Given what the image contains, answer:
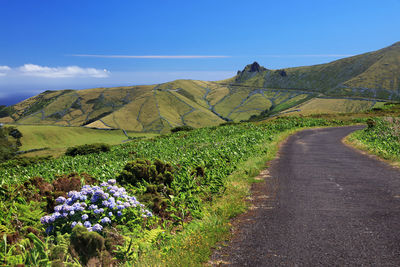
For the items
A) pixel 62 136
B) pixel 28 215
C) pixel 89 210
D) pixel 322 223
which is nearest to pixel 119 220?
pixel 89 210

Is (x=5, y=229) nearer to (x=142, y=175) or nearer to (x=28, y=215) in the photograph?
(x=28, y=215)

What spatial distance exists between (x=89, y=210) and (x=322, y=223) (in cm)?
522

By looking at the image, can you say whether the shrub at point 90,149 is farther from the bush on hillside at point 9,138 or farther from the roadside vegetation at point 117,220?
the bush on hillside at point 9,138

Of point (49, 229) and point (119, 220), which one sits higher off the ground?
point (49, 229)

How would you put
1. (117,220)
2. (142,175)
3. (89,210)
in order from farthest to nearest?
(142,175), (117,220), (89,210)

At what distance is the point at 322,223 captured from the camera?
249 inches

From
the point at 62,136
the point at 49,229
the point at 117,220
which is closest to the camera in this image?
the point at 49,229

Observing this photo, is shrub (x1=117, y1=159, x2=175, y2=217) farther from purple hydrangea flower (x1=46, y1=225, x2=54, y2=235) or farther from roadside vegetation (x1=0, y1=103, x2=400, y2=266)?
purple hydrangea flower (x1=46, y1=225, x2=54, y2=235)

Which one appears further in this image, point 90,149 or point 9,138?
point 9,138

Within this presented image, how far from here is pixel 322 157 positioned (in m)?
16.9

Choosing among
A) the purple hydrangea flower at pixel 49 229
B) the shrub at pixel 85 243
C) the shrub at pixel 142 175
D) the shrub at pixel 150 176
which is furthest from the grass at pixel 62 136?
the shrub at pixel 85 243

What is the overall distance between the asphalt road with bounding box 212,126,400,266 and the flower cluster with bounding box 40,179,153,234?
2.19m

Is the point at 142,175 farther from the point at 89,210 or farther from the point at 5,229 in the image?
the point at 5,229

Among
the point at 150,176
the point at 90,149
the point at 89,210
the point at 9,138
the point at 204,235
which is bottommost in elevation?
the point at 9,138
